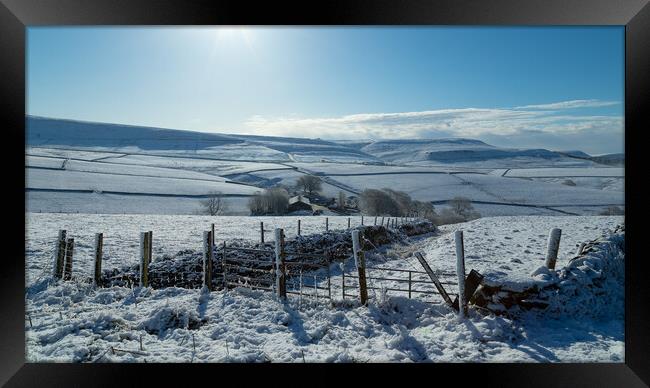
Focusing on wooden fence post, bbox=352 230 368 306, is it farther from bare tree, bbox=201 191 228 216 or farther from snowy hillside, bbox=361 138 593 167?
snowy hillside, bbox=361 138 593 167

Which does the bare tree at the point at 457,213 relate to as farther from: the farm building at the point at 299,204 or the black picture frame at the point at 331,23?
the black picture frame at the point at 331,23

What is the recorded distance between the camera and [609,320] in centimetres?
473

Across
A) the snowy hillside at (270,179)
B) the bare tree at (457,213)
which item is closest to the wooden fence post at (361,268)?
the snowy hillside at (270,179)

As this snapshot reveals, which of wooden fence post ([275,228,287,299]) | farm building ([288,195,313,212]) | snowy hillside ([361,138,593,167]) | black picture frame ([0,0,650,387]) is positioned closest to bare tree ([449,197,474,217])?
farm building ([288,195,313,212])

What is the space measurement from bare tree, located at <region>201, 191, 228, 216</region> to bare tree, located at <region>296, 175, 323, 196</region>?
258 inches

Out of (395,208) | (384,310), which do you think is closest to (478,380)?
(384,310)

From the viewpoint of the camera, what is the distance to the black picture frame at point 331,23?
3.59m

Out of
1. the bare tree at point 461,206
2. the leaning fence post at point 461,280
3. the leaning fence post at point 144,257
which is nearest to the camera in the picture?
the leaning fence post at point 461,280

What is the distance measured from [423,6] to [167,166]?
3917cm

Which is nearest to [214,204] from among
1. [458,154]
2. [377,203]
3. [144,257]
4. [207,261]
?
[377,203]

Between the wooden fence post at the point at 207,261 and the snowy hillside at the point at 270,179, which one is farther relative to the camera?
the snowy hillside at the point at 270,179

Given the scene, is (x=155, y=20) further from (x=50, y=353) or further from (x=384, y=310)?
(x=384, y=310)

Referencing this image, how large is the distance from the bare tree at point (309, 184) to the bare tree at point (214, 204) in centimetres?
654

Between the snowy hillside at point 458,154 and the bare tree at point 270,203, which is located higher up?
the snowy hillside at point 458,154
